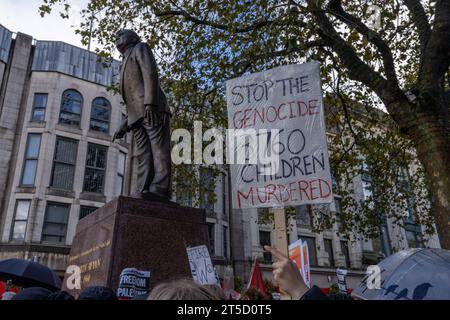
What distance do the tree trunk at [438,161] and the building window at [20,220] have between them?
2007 cm

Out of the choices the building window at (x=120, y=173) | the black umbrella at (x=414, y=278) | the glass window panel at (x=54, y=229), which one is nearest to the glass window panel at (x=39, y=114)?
the building window at (x=120, y=173)

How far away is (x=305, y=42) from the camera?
31.9 ft

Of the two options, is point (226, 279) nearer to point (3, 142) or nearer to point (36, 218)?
point (36, 218)

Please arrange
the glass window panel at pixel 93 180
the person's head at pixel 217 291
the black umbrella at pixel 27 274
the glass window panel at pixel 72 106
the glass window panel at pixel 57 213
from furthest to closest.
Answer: the glass window panel at pixel 72 106 < the glass window panel at pixel 93 180 < the glass window panel at pixel 57 213 < the black umbrella at pixel 27 274 < the person's head at pixel 217 291

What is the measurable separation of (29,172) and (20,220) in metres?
2.77

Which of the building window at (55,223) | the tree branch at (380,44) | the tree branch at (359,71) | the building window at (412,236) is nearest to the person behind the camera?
the tree branch at (359,71)

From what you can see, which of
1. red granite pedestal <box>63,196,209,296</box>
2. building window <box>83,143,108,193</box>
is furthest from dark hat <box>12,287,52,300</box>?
building window <box>83,143,108,193</box>

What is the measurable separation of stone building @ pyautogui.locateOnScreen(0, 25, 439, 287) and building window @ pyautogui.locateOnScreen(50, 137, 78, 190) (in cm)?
5

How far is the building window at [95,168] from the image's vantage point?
952 inches

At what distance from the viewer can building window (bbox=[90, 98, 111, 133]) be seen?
25844mm

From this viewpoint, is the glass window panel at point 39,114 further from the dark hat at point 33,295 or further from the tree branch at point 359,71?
the dark hat at point 33,295

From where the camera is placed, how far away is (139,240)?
4.93 meters

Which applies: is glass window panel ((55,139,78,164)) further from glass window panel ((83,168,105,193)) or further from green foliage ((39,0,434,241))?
green foliage ((39,0,434,241))
